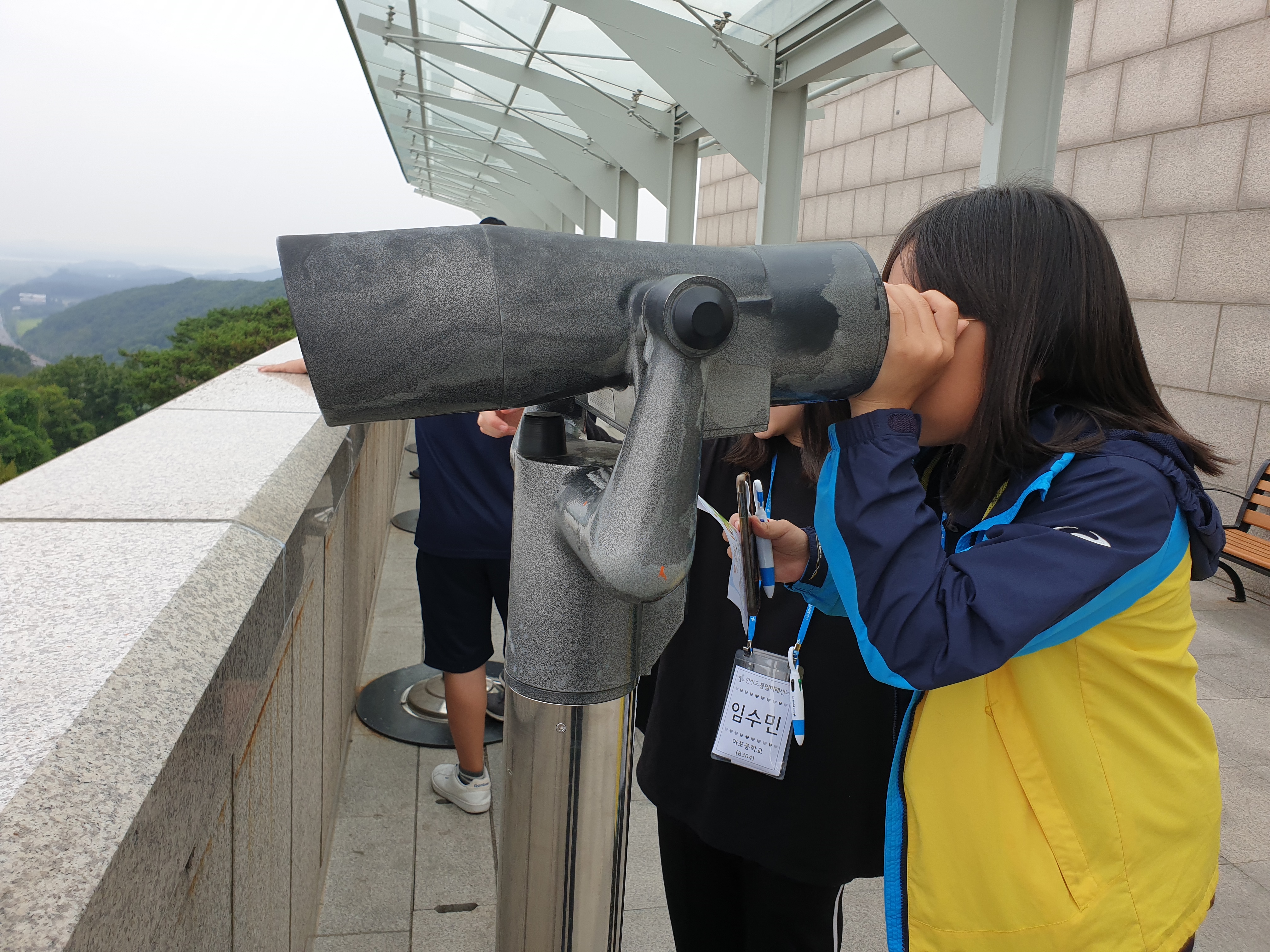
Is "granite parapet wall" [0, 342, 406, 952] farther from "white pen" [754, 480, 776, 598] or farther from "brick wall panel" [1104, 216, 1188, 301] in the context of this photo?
"brick wall panel" [1104, 216, 1188, 301]

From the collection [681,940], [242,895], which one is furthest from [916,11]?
[242,895]

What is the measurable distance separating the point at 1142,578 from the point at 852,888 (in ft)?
6.22

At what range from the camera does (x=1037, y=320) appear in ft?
3.66

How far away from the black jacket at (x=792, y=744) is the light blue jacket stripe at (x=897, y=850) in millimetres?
302

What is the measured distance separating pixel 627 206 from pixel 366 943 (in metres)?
9.84

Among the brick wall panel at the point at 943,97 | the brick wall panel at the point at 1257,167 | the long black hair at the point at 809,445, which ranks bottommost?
the long black hair at the point at 809,445

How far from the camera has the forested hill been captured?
27.7m

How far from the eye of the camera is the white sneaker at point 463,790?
9.65 ft

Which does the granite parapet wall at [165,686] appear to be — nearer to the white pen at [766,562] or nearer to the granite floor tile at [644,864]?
the white pen at [766,562]

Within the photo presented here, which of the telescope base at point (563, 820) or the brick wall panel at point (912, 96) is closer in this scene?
the telescope base at point (563, 820)

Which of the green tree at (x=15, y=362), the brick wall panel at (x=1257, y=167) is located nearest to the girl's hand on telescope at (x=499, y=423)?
the brick wall panel at (x=1257, y=167)

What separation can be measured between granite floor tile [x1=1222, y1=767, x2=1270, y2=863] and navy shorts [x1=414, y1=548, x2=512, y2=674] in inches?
89.2

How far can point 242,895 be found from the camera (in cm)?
133

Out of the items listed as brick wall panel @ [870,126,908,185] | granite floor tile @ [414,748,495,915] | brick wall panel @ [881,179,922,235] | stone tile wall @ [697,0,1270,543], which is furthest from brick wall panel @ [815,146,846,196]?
granite floor tile @ [414,748,495,915]
